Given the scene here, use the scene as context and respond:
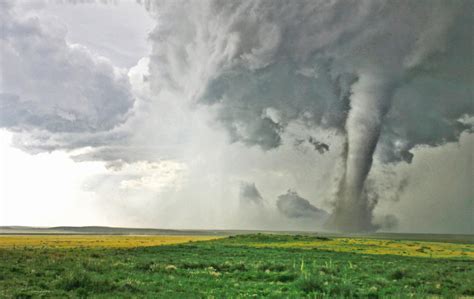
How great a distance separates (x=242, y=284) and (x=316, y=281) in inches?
160

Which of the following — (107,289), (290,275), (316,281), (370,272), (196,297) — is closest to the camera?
(196,297)

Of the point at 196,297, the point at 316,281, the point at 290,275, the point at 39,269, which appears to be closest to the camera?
the point at 196,297

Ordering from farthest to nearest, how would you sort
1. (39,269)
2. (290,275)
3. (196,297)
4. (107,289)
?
1. (39,269)
2. (290,275)
3. (107,289)
4. (196,297)

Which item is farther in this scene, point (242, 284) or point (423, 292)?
point (242, 284)

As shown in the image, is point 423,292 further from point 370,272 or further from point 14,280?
point 14,280

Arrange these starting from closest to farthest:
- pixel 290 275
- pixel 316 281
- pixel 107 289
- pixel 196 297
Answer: pixel 196 297 → pixel 107 289 → pixel 316 281 → pixel 290 275

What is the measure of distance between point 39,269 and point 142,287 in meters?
11.0

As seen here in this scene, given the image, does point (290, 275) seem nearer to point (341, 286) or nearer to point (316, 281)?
point (316, 281)

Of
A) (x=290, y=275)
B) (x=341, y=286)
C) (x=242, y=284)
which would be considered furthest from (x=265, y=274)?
(x=341, y=286)

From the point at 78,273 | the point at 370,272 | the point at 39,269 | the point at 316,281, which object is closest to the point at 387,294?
the point at 316,281

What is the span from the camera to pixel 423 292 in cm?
2072

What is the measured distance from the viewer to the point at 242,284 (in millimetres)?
22703

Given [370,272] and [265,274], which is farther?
[370,272]

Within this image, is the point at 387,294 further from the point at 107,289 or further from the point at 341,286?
the point at 107,289
